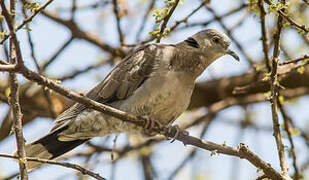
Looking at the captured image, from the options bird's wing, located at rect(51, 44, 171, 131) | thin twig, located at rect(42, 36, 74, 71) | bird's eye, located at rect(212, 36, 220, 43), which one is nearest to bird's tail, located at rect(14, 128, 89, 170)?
bird's wing, located at rect(51, 44, 171, 131)

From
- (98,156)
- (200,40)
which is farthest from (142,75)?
(98,156)

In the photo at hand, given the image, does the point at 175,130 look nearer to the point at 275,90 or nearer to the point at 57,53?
the point at 275,90

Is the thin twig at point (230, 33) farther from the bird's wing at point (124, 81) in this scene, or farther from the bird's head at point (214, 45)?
the bird's wing at point (124, 81)

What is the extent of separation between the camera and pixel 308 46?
502cm

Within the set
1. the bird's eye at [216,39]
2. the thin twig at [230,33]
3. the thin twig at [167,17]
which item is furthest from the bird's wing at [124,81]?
the thin twig at [230,33]

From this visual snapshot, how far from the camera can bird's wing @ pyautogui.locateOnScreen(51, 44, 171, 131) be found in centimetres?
381

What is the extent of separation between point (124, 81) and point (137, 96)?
8.6 inches

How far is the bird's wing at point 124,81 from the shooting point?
381cm

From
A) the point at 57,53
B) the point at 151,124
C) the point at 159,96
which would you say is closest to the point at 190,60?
the point at 159,96

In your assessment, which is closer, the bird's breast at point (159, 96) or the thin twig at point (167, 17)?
the thin twig at point (167, 17)

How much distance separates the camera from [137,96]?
146 inches

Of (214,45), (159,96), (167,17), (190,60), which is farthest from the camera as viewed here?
(214,45)

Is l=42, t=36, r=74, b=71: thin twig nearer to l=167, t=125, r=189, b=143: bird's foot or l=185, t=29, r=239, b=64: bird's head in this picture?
l=185, t=29, r=239, b=64: bird's head

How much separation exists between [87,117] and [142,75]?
616 millimetres
